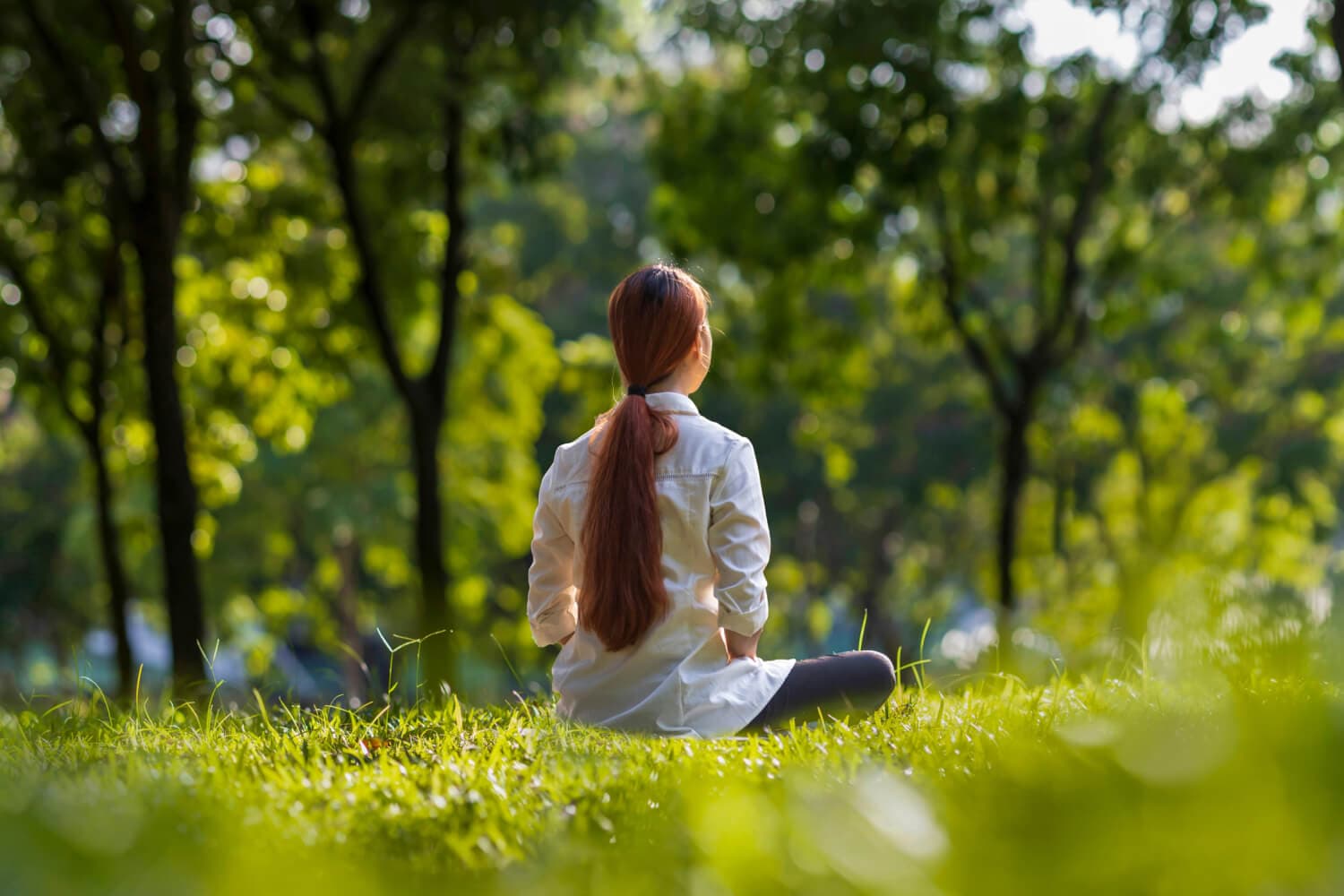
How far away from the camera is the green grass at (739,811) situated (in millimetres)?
1188

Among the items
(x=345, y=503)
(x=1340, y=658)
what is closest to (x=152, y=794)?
(x=1340, y=658)

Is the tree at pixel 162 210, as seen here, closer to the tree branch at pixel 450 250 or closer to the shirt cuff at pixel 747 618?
the tree branch at pixel 450 250

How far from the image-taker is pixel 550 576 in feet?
13.2

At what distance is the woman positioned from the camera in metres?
3.69

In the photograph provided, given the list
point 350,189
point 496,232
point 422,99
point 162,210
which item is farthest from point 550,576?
point 496,232

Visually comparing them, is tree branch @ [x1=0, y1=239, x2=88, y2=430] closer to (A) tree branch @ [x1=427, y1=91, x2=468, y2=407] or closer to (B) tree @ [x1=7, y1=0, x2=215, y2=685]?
(B) tree @ [x1=7, y1=0, x2=215, y2=685]

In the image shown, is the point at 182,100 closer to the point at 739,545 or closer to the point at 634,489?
the point at 634,489

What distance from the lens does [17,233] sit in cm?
1277

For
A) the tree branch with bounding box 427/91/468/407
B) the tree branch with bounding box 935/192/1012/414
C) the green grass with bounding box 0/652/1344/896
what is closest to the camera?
the green grass with bounding box 0/652/1344/896

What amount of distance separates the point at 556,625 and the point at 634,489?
61 centimetres

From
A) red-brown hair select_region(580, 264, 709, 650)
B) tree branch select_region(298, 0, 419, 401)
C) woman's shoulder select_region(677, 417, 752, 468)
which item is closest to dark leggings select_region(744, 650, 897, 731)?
red-brown hair select_region(580, 264, 709, 650)

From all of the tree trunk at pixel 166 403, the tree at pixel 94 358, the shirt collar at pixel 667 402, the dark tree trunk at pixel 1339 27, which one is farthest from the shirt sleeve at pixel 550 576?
the tree at pixel 94 358

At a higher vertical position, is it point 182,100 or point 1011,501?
point 182,100

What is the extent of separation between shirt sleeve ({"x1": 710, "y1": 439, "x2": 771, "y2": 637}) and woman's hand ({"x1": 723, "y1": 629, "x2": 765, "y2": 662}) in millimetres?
99
